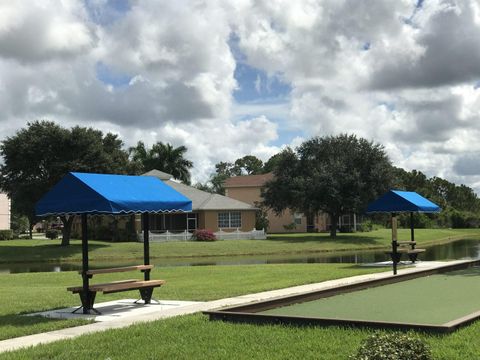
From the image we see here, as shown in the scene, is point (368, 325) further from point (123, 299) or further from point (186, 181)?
point (186, 181)

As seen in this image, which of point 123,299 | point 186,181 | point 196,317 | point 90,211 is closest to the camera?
point 196,317

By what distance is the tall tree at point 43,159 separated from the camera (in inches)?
1677

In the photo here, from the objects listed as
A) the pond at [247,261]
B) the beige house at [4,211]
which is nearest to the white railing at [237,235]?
the pond at [247,261]

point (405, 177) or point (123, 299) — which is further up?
point (405, 177)

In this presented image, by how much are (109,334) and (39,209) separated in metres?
4.33

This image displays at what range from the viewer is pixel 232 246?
4472 centimetres

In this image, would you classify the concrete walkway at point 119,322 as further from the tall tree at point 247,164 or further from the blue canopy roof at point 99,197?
the tall tree at point 247,164

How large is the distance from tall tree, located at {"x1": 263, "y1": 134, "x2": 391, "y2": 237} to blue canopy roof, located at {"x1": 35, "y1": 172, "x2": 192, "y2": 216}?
3740cm

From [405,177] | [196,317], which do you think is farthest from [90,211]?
[405,177]

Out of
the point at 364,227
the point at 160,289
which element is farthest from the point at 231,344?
the point at 364,227

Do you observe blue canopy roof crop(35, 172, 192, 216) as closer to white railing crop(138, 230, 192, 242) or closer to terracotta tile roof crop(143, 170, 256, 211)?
white railing crop(138, 230, 192, 242)

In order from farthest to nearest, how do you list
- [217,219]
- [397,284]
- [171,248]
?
[217,219] → [171,248] → [397,284]

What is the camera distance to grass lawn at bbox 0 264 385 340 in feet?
36.4

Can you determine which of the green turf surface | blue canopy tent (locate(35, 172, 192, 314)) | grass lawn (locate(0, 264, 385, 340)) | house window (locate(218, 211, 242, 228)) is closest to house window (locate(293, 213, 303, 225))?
house window (locate(218, 211, 242, 228))
